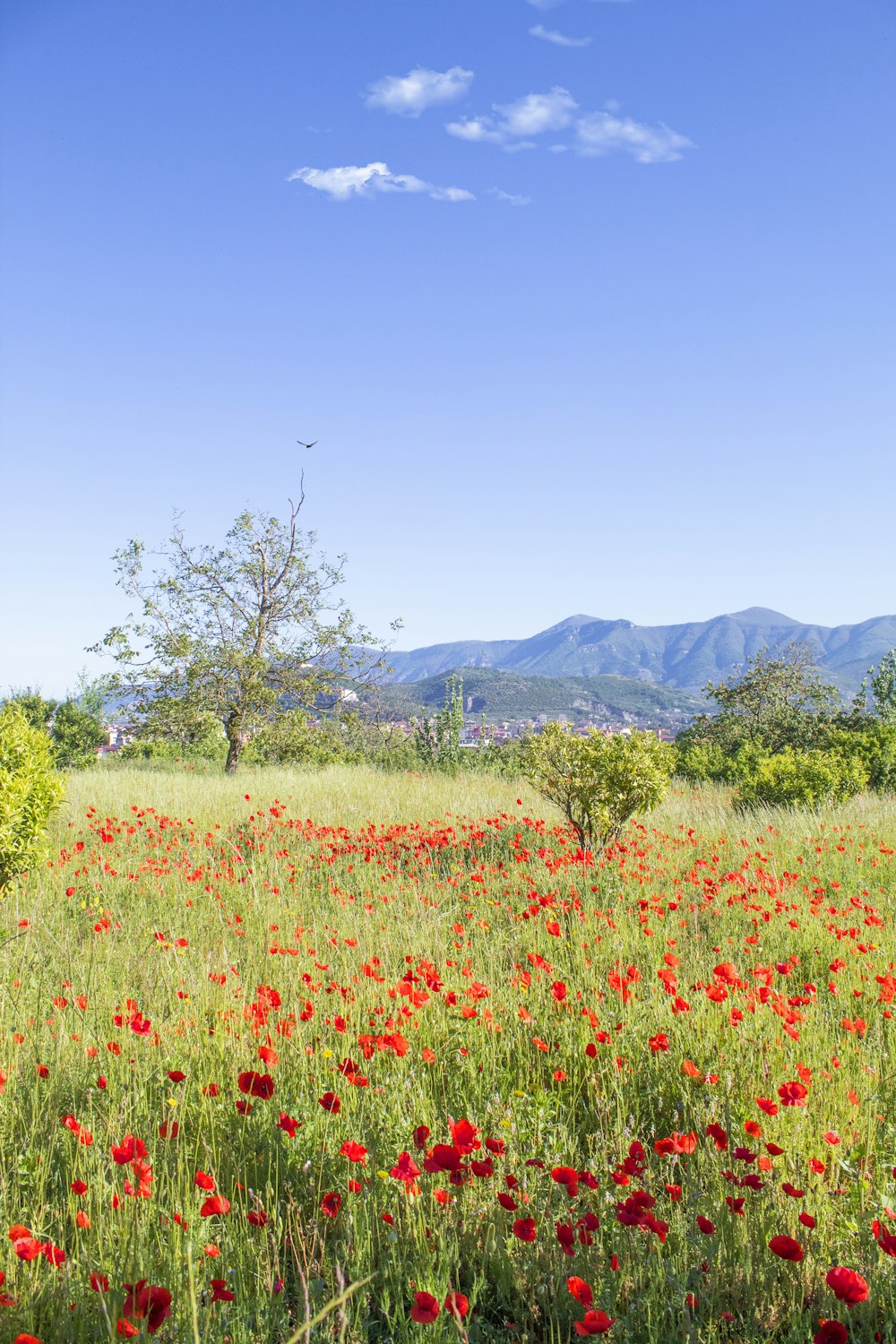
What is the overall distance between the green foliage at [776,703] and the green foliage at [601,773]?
14.2 m

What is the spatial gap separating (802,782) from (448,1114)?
36.6ft

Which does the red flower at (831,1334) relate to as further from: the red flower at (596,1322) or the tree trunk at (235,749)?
Result: the tree trunk at (235,749)

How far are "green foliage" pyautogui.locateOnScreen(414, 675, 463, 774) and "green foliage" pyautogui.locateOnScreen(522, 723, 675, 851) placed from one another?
357 inches

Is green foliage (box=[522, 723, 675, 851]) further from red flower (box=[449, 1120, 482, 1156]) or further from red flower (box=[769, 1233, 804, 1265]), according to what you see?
red flower (box=[769, 1233, 804, 1265])

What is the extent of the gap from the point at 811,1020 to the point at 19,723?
251 inches

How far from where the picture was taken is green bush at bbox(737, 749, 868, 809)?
40.8 ft

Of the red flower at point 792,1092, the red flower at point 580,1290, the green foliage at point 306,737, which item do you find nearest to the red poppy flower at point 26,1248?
the red flower at point 580,1290

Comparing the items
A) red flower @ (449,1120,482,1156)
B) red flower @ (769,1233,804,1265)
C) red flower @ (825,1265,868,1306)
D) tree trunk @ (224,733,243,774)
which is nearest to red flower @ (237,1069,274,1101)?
red flower @ (449,1120,482,1156)

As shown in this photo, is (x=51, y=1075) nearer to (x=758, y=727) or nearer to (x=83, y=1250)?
(x=83, y=1250)

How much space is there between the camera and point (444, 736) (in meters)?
18.7

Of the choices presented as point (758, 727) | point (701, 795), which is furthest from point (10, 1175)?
point (758, 727)

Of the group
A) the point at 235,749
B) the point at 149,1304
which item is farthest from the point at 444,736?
the point at 149,1304

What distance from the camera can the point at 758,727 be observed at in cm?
2362

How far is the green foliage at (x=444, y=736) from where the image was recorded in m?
17.9
